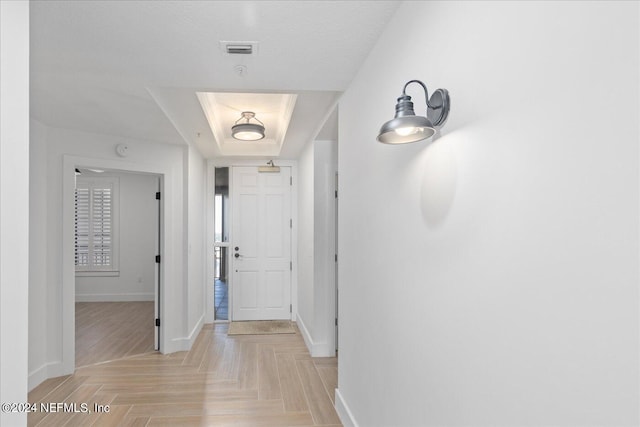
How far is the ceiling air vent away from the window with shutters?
613 cm

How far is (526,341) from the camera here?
90 centimetres

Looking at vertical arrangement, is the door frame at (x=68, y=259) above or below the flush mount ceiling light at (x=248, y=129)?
below

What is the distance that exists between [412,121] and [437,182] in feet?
0.89

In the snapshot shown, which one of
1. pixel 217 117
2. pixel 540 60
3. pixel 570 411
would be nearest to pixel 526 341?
pixel 570 411

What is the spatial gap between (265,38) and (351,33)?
0.44 meters

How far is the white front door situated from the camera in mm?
5727

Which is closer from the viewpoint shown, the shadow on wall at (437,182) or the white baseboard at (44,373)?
the shadow on wall at (437,182)

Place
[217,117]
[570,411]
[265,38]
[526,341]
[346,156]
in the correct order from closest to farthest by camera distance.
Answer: [570,411], [526,341], [265,38], [346,156], [217,117]

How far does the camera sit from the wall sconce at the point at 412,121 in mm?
1188

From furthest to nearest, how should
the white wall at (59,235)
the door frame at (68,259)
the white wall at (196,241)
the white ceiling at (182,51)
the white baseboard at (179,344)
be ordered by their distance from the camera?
the white wall at (196,241), the white baseboard at (179,344), the door frame at (68,259), the white wall at (59,235), the white ceiling at (182,51)

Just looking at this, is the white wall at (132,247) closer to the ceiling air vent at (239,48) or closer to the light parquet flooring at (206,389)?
the light parquet flooring at (206,389)

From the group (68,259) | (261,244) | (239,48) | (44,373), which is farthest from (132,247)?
(239,48)

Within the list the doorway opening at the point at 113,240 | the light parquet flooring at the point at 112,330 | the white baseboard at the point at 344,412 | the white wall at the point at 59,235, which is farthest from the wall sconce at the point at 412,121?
the doorway opening at the point at 113,240

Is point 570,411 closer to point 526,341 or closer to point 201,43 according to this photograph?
point 526,341
